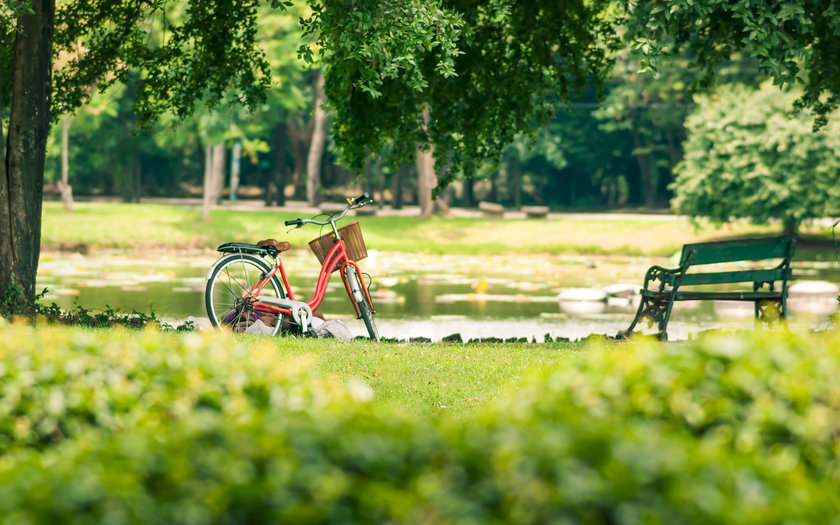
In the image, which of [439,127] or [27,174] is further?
[439,127]

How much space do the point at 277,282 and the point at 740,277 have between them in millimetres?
5010

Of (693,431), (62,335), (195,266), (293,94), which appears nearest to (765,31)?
(693,431)

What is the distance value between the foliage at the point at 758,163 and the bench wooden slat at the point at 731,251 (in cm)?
2173

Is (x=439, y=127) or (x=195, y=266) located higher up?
(x=439, y=127)

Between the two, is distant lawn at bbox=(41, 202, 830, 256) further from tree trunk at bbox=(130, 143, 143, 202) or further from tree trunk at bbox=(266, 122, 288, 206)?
tree trunk at bbox=(130, 143, 143, 202)

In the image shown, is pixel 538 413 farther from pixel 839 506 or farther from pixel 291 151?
pixel 291 151

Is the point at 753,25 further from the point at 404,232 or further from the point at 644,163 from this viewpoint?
the point at 644,163

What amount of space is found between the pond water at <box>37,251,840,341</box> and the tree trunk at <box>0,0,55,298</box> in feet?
5.82

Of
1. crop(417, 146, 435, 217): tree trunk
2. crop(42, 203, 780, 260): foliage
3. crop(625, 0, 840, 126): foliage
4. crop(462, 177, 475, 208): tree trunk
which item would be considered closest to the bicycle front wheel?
crop(625, 0, 840, 126): foliage

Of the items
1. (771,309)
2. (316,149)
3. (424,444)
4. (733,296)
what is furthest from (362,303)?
(316,149)

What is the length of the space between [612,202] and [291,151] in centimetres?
1763

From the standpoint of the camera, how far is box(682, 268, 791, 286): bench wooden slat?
1097 centimetres

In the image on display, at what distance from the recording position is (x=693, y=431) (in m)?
3.75

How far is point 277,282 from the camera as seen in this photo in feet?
34.0
